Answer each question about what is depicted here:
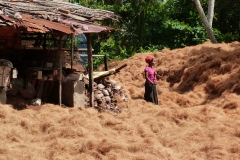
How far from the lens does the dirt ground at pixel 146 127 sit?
244 inches

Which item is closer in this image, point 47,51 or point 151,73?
point 151,73

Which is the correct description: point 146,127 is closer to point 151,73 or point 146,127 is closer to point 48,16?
point 151,73

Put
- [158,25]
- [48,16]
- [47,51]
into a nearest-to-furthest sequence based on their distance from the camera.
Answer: [48,16]
[47,51]
[158,25]

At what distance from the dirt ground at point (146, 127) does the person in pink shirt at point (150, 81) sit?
0.80ft

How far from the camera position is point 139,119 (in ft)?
29.0

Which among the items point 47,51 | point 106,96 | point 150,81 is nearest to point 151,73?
point 150,81

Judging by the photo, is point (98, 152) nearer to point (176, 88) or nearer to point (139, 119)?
point (139, 119)

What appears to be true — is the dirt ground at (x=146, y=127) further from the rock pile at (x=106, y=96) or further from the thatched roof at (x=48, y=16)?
the thatched roof at (x=48, y=16)

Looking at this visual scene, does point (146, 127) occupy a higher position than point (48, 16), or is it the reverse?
point (48, 16)

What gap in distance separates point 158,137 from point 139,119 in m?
1.40

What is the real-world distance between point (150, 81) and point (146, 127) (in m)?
2.45

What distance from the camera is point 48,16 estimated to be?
873 centimetres

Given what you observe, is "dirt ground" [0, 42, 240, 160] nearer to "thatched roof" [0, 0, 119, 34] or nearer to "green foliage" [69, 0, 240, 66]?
"thatched roof" [0, 0, 119, 34]

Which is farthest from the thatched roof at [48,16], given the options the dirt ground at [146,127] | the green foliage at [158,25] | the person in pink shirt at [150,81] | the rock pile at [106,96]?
the green foliage at [158,25]
